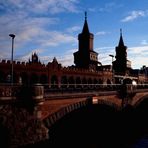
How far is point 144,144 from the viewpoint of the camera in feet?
135

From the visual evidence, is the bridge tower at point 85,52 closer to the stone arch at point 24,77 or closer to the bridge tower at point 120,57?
the bridge tower at point 120,57

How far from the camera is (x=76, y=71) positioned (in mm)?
70875

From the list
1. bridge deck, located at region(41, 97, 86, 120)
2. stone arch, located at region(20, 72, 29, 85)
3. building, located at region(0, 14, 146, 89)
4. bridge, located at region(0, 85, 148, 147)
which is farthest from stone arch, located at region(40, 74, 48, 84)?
bridge deck, located at region(41, 97, 86, 120)

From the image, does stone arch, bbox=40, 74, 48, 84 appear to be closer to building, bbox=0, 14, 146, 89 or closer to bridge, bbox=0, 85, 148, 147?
building, bbox=0, 14, 146, 89

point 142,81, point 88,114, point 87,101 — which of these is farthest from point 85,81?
point 142,81

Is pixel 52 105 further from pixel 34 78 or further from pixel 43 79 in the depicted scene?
pixel 43 79

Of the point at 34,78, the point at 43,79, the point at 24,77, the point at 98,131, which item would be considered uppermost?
the point at 24,77

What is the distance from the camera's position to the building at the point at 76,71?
54.7 metres

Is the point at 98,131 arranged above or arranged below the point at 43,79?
below

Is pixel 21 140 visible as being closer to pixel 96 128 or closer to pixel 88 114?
pixel 88 114

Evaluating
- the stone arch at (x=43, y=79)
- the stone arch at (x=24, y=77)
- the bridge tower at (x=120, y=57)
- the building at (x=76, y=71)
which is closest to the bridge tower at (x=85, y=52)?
the building at (x=76, y=71)

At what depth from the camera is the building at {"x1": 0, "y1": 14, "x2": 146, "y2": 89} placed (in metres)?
54.7

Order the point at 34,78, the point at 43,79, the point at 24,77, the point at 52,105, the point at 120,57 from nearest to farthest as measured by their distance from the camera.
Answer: the point at 52,105 → the point at 24,77 → the point at 34,78 → the point at 43,79 → the point at 120,57

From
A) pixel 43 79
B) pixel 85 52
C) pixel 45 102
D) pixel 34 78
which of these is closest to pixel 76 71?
pixel 43 79
